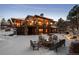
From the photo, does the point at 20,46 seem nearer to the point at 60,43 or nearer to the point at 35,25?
the point at 35,25

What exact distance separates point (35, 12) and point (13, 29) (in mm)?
435

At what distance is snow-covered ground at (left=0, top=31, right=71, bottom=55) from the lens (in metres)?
4.86

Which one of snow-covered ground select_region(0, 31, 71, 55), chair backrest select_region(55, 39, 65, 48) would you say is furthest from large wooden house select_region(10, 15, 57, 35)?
chair backrest select_region(55, 39, 65, 48)

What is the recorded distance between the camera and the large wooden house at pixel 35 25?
487 cm

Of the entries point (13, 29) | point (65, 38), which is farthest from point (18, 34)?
point (65, 38)

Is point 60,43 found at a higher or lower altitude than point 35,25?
lower

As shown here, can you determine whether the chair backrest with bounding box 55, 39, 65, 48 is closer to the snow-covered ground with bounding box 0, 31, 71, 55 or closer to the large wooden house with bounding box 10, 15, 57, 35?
the snow-covered ground with bounding box 0, 31, 71, 55

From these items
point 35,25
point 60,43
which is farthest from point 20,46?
point 60,43

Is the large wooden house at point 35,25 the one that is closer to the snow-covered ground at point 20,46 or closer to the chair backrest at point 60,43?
the snow-covered ground at point 20,46

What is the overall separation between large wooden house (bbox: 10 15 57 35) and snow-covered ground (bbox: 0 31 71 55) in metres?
0.08

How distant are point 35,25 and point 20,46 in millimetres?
403

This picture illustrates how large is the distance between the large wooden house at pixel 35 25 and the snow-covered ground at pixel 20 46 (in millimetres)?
84

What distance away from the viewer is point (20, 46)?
16.0 feet
